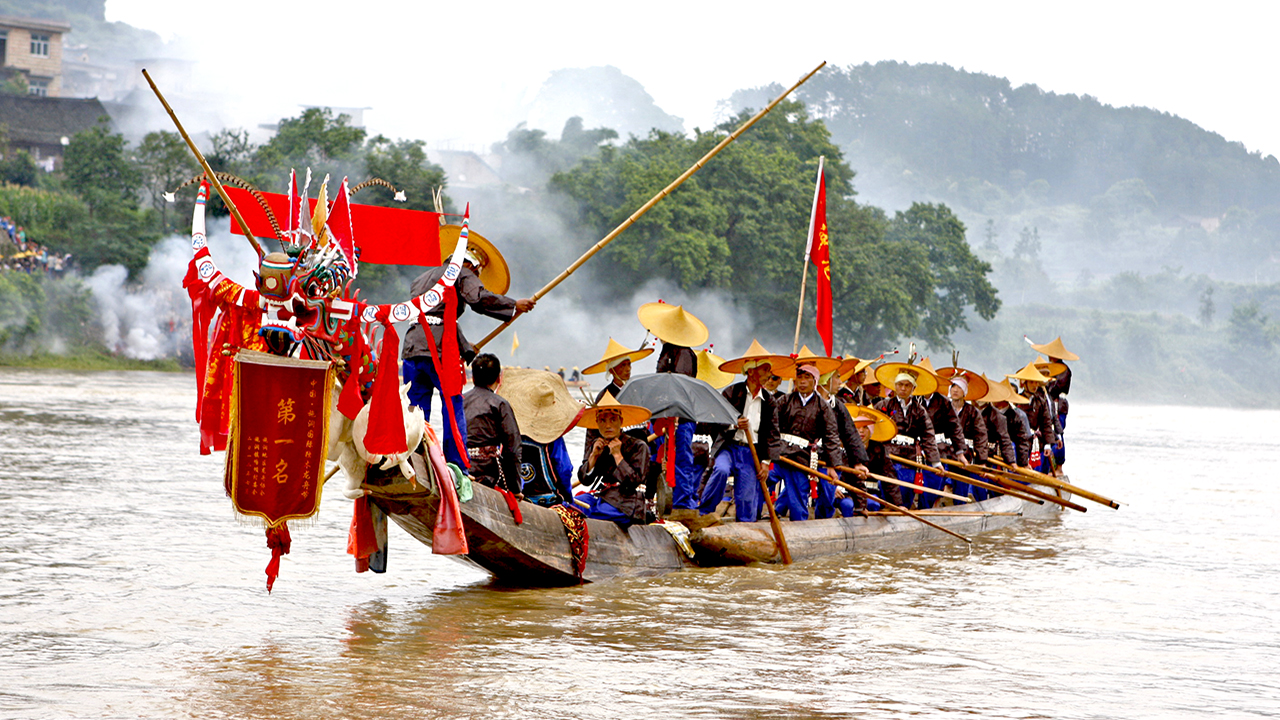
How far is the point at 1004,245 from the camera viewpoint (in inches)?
5753

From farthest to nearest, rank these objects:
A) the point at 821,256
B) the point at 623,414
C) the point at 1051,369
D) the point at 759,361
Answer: the point at 1051,369 → the point at 821,256 → the point at 759,361 → the point at 623,414

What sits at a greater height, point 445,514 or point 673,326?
point 673,326

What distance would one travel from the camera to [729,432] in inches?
440

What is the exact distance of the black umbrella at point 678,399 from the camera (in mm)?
10156

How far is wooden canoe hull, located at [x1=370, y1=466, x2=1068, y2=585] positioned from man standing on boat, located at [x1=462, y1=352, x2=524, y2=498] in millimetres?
307

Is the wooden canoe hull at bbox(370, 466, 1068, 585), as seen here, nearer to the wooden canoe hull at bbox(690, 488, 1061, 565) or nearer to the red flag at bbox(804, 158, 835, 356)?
the wooden canoe hull at bbox(690, 488, 1061, 565)

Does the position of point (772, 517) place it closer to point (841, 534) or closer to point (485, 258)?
point (841, 534)

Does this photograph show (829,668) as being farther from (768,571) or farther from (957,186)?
(957,186)

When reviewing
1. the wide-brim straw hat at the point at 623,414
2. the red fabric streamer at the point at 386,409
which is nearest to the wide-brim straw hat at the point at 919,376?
the wide-brim straw hat at the point at 623,414

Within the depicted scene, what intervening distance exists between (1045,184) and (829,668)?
166 m

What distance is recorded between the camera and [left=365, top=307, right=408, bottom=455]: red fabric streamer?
7.04m

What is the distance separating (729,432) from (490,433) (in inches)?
115

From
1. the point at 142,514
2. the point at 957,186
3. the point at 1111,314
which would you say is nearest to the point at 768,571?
the point at 142,514

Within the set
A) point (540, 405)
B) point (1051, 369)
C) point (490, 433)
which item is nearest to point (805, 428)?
point (540, 405)
